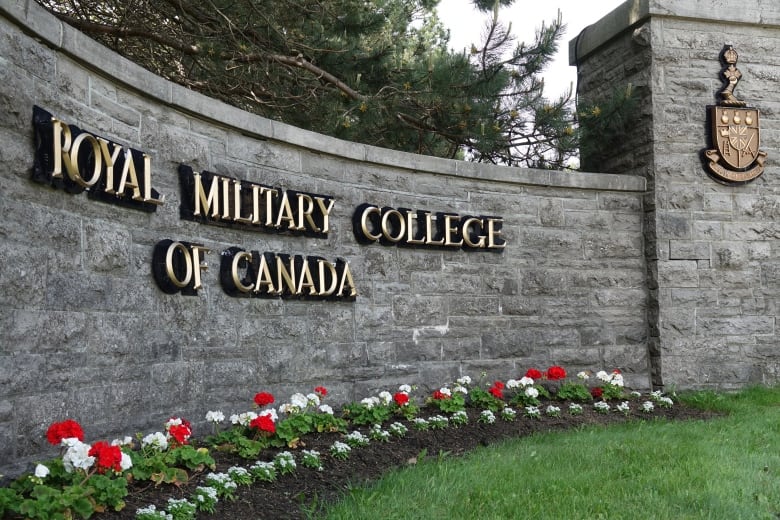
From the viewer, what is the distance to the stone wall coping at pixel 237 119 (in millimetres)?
4244

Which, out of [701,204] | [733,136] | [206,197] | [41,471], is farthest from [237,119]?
[733,136]

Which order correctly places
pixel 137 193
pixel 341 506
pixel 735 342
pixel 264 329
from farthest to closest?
pixel 735 342
pixel 264 329
pixel 137 193
pixel 341 506

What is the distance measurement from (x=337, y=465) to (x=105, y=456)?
166 centimetres

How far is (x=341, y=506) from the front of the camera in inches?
156

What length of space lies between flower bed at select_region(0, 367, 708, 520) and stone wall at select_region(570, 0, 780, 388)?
3.17 ft

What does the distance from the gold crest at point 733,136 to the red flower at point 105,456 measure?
7.06 m

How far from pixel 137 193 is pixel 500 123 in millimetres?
5144

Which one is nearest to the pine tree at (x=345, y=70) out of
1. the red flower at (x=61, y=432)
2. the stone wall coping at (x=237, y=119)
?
the stone wall coping at (x=237, y=119)

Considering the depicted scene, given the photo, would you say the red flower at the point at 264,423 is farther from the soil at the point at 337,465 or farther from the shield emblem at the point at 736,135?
the shield emblem at the point at 736,135

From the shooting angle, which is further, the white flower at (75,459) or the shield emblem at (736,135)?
the shield emblem at (736,135)

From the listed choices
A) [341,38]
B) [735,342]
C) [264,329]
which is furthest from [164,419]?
[735,342]

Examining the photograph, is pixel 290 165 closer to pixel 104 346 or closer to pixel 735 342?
pixel 104 346

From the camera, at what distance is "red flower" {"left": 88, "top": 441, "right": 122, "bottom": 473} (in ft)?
11.7

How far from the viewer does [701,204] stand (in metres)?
8.57
